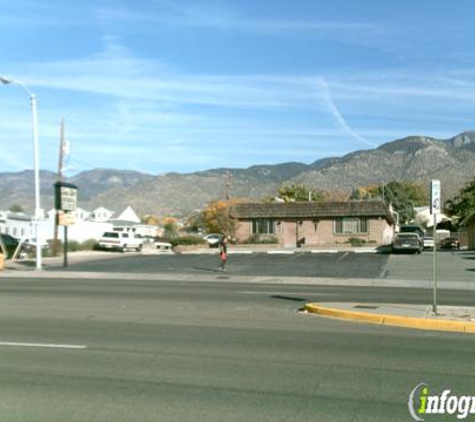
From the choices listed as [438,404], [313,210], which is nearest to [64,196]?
[438,404]

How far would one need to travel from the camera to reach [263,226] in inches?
2562

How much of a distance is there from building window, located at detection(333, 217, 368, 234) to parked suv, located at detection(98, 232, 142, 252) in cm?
1849

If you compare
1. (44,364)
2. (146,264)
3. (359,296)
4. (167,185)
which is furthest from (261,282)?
(167,185)

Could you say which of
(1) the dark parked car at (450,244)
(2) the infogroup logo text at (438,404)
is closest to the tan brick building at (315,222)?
(1) the dark parked car at (450,244)

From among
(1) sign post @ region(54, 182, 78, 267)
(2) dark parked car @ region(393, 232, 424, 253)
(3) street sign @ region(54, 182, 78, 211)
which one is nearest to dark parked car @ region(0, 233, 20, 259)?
(1) sign post @ region(54, 182, 78, 267)

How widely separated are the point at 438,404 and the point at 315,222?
185ft

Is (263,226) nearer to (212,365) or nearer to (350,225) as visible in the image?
(350,225)

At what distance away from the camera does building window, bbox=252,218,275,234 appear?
212 ft

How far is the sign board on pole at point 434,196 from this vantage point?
47.3 ft

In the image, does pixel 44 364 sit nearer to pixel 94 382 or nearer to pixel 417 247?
pixel 94 382

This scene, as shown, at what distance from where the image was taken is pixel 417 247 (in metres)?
46.0

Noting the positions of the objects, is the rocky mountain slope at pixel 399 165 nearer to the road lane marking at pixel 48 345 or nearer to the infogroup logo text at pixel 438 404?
the road lane marking at pixel 48 345

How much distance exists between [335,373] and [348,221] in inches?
2146

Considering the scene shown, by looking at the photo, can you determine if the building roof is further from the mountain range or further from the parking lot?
the mountain range
